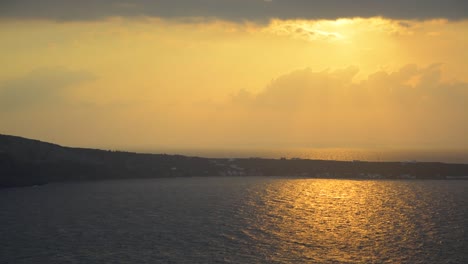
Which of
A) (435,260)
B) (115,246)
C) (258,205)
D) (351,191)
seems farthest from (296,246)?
(351,191)

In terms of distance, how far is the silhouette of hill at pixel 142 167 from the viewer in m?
105

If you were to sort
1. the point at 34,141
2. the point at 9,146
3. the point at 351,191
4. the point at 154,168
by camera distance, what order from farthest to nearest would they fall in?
the point at 154,168, the point at 34,141, the point at 9,146, the point at 351,191

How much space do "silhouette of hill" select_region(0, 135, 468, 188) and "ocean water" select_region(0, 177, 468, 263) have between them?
426 inches

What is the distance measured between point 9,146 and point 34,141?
309 inches

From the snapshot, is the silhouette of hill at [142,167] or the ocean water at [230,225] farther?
the silhouette of hill at [142,167]

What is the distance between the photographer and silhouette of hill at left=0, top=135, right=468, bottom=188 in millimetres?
105250

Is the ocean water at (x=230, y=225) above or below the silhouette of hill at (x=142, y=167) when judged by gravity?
below

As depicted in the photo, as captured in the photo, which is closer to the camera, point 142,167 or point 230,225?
point 230,225

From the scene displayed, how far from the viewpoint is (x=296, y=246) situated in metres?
48.6

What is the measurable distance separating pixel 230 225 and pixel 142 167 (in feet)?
235

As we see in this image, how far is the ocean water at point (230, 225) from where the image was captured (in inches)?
1793

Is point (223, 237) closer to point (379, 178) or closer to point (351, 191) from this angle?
point (351, 191)

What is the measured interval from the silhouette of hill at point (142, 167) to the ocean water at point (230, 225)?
1083cm

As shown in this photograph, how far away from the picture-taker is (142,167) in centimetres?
12669
